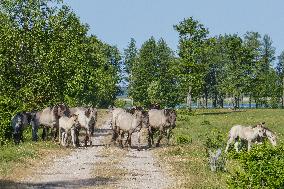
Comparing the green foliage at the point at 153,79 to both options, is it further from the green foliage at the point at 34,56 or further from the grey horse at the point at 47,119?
the grey horse at the point at 47,119

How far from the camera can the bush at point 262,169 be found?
11582 millimetres

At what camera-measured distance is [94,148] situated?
30.5 m

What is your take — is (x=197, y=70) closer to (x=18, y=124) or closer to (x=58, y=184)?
(x=18, y=124)

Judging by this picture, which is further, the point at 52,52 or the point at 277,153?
the point at 52,52

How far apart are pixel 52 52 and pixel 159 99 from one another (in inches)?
2655

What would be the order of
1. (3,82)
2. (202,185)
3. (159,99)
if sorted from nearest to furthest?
(202,185) < (3,82) < (159,99)

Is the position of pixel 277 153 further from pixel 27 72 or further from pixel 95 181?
pixel 27 72

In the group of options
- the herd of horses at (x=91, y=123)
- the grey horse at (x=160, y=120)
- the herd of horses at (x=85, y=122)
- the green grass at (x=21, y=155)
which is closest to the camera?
the green grass at (x=21, y=155)

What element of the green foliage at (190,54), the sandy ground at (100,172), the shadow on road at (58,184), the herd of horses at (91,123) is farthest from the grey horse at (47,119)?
the green foliage at (190,54)

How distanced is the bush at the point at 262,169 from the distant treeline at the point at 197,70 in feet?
253

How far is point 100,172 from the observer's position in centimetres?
2191

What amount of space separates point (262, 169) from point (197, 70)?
80730 mm

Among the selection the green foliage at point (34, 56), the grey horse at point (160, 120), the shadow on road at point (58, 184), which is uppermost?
the green foliage at point (34, 56)

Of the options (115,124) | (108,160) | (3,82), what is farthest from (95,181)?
(3,82)
